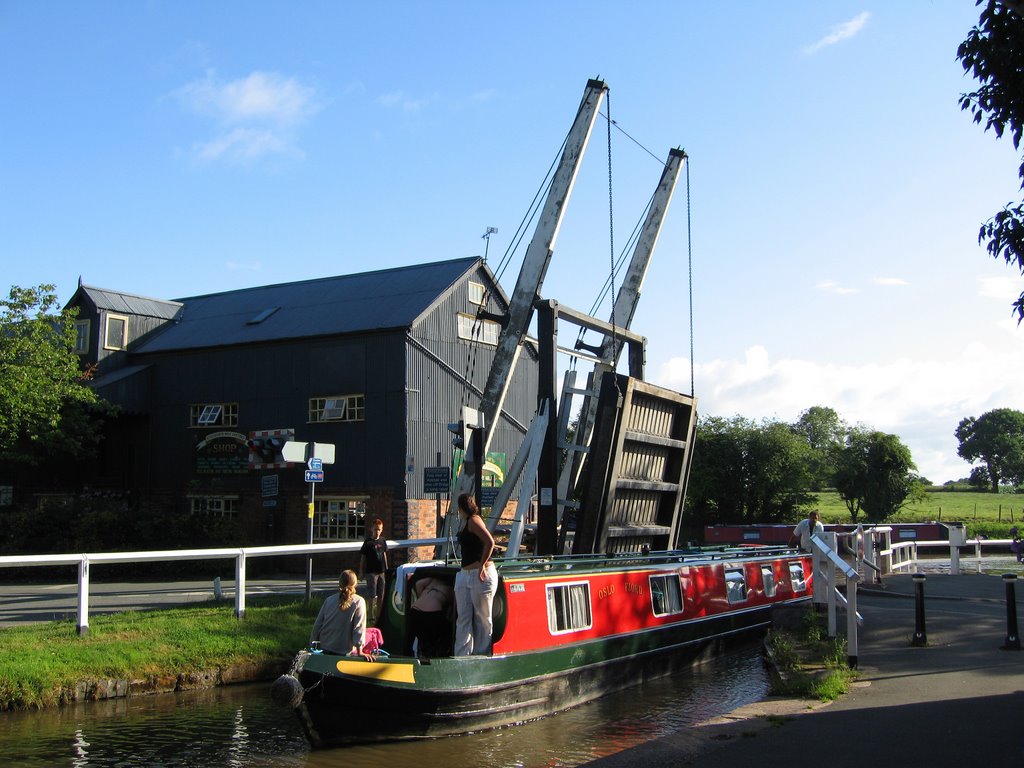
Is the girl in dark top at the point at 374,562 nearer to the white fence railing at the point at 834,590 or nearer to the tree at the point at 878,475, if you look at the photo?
the white fence railing at the point at 834,590

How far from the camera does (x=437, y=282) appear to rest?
31203mm

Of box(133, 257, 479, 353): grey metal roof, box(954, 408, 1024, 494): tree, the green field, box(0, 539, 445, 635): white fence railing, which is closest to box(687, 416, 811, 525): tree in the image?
the green field

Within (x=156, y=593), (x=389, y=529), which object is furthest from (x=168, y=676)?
(x=389, y=529)

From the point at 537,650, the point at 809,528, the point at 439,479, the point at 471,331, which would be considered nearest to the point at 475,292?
the point at 471,331

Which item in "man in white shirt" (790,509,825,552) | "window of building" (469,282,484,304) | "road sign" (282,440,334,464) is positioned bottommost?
"man in white shirt" (790,509,825,552)

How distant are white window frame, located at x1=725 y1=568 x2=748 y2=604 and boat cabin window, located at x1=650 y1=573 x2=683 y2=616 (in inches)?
73.3

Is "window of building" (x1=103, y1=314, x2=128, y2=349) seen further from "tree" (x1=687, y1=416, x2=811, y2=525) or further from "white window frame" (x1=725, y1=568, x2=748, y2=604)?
"white window frame" (x1=725, y1=568, x2=748, y2=604)

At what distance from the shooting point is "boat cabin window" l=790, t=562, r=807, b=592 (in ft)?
63.5

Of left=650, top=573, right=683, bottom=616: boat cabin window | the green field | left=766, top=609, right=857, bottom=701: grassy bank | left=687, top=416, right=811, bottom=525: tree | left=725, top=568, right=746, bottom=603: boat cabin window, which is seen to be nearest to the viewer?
left=766, top=609, right=857, bottom=701: grassy bank

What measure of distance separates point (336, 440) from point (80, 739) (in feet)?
63.6

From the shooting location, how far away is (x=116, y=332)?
34.2 m

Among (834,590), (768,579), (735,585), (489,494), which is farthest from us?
(489,494)

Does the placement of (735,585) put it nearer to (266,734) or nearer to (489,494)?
(266,734)

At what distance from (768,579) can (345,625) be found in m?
10.1
